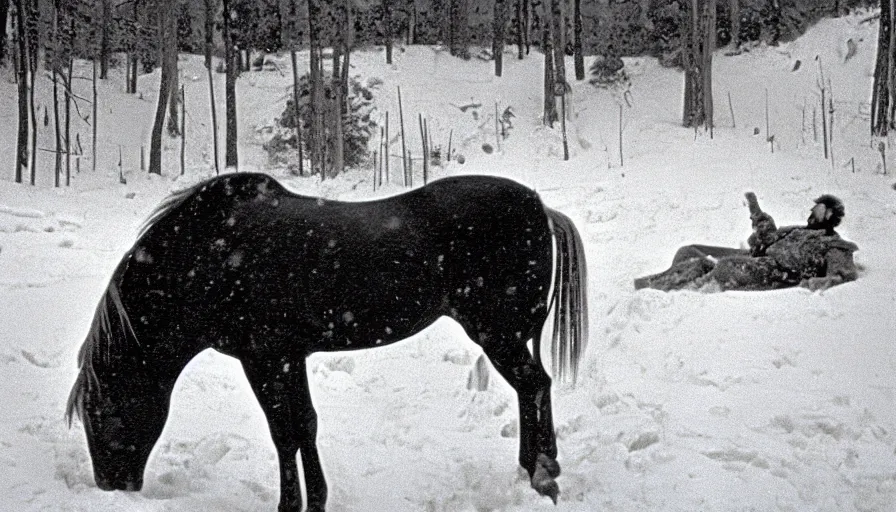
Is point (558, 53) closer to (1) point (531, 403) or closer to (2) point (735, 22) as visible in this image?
(2) point (735, 22)

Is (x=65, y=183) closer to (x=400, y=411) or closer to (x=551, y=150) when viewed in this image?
(x=551, y=150)

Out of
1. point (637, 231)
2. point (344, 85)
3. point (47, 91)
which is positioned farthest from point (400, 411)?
point (47, 91)

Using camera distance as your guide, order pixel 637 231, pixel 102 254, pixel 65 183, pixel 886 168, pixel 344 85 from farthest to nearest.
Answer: pixel 344 85, pixel 65 183, pixel 886 168, pixel 637 231, pixel 102 254

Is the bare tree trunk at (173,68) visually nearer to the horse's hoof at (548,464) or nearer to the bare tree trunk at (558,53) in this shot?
the bare tree trunk at (558,53)

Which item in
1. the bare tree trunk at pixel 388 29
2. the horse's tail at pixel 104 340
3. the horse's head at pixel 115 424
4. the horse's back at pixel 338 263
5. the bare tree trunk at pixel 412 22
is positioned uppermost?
the bare tree trunk at pixel 412 22

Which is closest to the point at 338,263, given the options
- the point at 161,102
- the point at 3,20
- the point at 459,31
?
the point at 161,102

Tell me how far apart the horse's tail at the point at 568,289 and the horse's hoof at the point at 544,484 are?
0.61m

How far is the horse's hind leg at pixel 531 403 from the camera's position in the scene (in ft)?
13.7

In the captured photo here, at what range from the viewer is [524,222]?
4.27m

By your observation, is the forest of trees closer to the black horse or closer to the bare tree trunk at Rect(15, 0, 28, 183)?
the bare tree trunk at Rect(15, 0, 28, 183)

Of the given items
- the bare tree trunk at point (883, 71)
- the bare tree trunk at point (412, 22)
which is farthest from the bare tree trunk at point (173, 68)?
the bare tree trunk at point (883, 71)

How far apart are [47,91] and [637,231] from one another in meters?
20.3

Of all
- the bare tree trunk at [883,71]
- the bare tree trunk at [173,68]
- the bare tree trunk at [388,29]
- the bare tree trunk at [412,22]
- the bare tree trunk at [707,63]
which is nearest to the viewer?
the bare tree trunk at [883,71]

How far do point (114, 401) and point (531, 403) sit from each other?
215 centimetres
